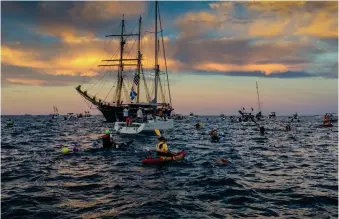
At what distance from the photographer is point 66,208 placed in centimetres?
1265

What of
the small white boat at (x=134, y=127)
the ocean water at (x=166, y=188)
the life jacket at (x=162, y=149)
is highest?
the small white boat at (x=134, y=127)

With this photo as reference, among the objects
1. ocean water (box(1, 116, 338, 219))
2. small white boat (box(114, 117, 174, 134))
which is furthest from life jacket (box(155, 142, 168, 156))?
small white boat (box(114, 117, 174, 134))

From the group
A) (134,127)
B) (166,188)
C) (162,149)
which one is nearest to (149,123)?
(134,127)

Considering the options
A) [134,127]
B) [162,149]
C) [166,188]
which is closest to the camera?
[166,188]

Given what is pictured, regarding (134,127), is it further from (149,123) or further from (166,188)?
(166,188)

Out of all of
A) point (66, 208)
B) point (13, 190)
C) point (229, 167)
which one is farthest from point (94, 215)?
point (229, 167)

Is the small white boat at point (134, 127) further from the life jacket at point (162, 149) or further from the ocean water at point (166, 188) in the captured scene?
the life jacket at point (162, 149)

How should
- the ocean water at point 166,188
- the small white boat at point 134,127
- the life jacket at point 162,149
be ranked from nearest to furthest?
the ocean water at point 166,188
the life jacket at point 162,149
the small white boat at point 134,127

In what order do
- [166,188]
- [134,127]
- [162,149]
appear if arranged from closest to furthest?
1. [166,188]
2. [162,149]
3. [134,127]

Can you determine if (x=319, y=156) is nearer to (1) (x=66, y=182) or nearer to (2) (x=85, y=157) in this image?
(2) (x=85, y=157)

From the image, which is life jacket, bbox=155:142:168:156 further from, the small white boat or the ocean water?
the small white boat

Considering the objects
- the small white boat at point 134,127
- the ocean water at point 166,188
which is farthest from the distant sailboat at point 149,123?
the ocean water at point 166,188

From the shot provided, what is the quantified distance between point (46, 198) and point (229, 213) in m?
7.90

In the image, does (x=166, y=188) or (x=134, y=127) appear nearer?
(x=166, y=188)
